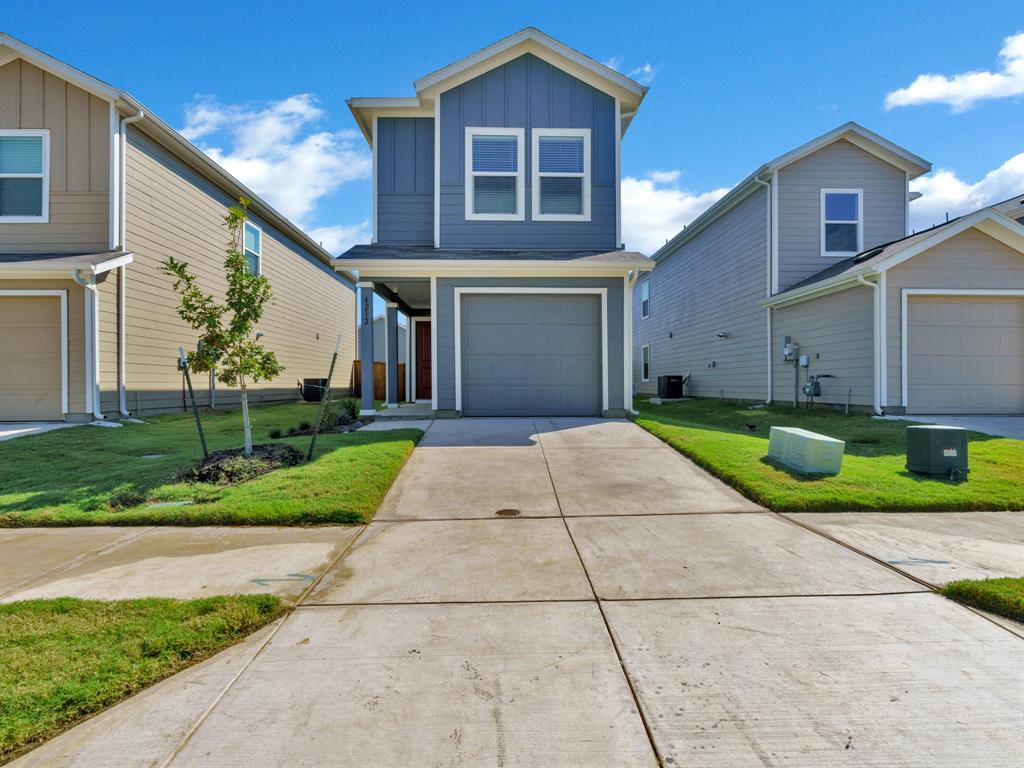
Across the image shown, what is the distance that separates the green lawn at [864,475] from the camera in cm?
523

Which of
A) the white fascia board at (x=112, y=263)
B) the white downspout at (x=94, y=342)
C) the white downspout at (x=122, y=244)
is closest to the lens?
the white fascia board at (x=112, y=263)

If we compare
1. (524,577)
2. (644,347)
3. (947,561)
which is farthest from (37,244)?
(644,347)

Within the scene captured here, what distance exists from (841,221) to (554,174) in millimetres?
7938

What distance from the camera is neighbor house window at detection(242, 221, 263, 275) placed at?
→ 14.4m

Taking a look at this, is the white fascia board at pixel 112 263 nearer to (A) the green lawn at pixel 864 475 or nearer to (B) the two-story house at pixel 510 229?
(B) the two-story house at pixel 510 229

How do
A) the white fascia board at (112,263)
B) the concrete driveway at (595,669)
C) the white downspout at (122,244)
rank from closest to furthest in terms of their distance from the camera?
the concrete driveway at (595,669), the white fascia board at (112,263), the white downspout at (122,244)

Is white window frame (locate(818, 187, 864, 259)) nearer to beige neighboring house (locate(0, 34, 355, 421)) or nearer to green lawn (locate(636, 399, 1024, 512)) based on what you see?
green lawn (locate(636, 399, 1024, 512))

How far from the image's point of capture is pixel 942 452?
19.9ft

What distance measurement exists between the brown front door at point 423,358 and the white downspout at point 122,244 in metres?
6.76

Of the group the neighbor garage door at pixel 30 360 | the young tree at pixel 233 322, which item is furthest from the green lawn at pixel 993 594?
the neighbor garage door at pixel 30 360

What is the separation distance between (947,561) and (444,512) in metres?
4.00

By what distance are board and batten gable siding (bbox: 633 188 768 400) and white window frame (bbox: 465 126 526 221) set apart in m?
7.01

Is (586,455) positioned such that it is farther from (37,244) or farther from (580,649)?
(37,244)

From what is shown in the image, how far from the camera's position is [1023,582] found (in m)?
3.33
